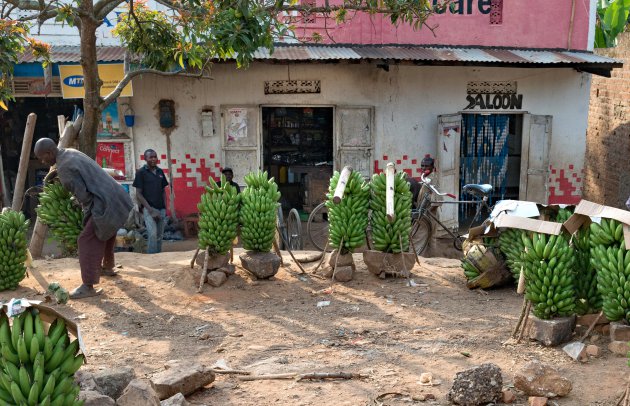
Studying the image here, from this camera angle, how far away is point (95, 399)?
4184 mm

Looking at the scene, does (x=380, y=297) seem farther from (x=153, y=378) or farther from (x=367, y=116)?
(x=367, y=116)

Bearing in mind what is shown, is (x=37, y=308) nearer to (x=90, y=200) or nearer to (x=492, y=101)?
(x=90, y=200)

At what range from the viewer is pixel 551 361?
5.56 meters

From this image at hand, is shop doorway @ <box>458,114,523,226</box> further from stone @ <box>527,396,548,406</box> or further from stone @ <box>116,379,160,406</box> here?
stone @ <box>116,379,160,406</box>

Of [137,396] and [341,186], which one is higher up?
[341,186]

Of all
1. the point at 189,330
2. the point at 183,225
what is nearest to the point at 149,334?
the point at 189,330

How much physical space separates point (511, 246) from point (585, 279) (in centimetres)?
125

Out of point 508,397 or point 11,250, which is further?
point 11,250

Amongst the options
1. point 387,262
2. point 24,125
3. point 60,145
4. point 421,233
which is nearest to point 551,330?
point 387,262

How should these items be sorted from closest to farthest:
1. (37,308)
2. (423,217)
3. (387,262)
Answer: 1. (37,308)
2. (387,262)
3. (423,217)

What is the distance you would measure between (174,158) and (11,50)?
168 inches

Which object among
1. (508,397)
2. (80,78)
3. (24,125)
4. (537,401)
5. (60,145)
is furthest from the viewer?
(24,125)

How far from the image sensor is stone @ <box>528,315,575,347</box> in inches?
227

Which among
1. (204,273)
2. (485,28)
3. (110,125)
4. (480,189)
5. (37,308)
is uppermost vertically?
(485,28)
